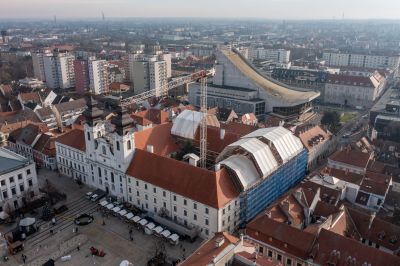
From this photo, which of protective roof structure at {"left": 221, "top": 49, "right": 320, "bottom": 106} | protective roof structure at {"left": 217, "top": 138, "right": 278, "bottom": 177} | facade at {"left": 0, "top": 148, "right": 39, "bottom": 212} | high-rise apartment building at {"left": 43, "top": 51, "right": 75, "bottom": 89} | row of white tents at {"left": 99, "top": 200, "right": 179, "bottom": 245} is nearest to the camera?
row of white tents at {"left": 99, "top": 200, "right": 179, "bottom": 245}

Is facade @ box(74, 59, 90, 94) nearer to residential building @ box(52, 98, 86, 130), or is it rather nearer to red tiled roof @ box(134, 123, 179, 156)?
residential building @ box(52, 98, 86, 130)

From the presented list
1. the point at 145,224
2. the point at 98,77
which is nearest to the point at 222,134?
the point at 145,224

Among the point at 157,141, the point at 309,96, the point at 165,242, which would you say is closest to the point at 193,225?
the point at 165,242

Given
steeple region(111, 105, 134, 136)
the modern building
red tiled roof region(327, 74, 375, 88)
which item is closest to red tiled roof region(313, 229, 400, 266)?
steeple region(111, 105, 134, 136)

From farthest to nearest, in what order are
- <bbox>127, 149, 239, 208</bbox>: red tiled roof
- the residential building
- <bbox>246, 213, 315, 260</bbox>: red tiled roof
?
the residential building
<bbox>127, 149, 239, 208</bbox>: red tiled roof
<bbox>246, 213, 315, 260</bbox>: red tiled roof

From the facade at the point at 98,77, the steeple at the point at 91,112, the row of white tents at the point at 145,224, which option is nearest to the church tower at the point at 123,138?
the steeple at the point at 91,112

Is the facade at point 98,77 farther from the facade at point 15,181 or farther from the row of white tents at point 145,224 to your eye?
the row of white tents at point 145,224
